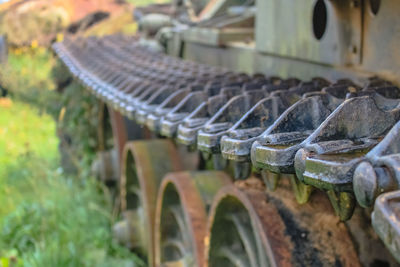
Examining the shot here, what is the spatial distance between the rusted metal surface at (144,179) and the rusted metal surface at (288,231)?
120 cm

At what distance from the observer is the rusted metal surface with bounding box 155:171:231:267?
95.7 inches

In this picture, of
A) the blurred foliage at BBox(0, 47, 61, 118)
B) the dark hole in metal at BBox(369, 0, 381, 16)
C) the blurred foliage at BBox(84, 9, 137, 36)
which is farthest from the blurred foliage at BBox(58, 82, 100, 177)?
the blurred foliage at BBox(84, 9, 137, 36)

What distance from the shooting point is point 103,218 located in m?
4.57

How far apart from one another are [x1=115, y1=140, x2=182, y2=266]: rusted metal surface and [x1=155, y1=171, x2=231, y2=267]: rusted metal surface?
8.3 inches

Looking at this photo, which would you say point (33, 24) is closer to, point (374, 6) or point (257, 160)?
point (374, 6)

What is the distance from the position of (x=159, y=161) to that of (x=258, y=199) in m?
1.50

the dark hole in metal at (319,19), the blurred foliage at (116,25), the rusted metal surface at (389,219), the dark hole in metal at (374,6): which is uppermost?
the dark hole in metal at (374,6)

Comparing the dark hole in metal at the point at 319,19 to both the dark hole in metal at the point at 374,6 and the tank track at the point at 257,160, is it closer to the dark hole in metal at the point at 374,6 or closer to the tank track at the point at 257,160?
the tank track at the point at 257,160

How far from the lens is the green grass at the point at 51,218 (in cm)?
381

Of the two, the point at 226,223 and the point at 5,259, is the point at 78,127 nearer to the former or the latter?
the point at 5,259

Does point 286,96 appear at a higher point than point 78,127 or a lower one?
higher

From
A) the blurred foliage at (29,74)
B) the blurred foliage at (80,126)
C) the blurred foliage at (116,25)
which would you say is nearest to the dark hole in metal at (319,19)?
the blurred foliage at (80,126)

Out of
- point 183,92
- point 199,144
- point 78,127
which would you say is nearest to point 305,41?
point 183,92

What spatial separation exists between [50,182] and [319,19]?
146 inches
